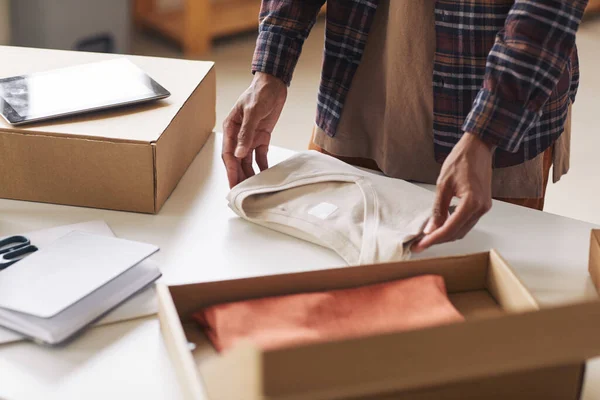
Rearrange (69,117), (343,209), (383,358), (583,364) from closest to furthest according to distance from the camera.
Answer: (383,358) < (583,364) < (343,209) < (69,117)

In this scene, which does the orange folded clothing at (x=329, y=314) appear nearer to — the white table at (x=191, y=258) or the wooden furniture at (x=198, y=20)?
the white table at (x=191, y=258)

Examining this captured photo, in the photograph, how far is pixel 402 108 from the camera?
130 cm

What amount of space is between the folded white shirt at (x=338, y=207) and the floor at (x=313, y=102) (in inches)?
65.3

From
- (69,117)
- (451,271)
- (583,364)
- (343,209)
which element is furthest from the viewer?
(69,117)

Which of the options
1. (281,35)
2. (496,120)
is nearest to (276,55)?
(281,35)

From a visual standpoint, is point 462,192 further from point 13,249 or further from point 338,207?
point 13,249

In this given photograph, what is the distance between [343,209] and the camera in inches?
43.4

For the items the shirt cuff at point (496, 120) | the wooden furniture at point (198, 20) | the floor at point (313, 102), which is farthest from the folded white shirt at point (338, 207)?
the wooden furniture at point (198, 20)

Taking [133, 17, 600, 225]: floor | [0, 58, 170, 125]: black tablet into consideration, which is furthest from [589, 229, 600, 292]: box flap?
[133, 17, 600, 225]: floor

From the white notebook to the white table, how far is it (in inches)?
0.9

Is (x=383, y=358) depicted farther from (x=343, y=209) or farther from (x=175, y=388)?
(x=343, y=209)

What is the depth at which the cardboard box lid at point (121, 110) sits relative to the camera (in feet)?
3.84

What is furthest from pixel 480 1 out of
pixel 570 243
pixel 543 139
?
pixel 570 243

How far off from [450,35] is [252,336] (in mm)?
609
